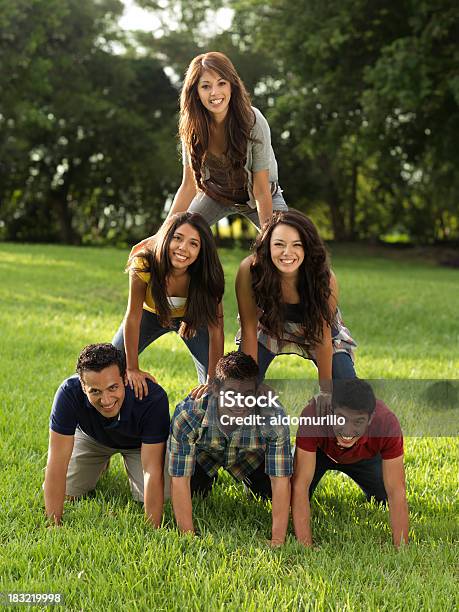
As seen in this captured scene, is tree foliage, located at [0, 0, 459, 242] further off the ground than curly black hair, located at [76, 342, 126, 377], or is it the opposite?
tree foliage, located at [0, 0, 459, 242]

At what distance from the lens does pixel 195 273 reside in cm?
402

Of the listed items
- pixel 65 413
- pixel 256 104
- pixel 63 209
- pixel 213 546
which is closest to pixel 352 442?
pixel 213 546

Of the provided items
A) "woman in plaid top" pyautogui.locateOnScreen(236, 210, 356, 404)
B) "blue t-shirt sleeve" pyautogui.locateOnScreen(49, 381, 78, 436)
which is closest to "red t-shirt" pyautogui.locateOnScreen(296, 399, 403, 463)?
"woman in plaid top" pyautogui.locateOnScreen(236, 210, 356, 404)

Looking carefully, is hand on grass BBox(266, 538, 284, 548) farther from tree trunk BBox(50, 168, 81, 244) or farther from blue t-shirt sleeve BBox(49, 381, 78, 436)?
tree trunk BBox(50, 168, 81, 244)

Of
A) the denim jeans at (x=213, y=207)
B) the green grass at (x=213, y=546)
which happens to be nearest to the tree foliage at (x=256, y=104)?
the denim jeans at (x=213, y=207)

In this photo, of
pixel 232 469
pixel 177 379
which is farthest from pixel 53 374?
pixel 232 469

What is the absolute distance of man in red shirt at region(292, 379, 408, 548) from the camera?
3529 millimetres

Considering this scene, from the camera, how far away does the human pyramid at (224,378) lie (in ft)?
11.7

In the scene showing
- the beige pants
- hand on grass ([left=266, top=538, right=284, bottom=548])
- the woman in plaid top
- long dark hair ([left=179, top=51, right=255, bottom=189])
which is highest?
long dark hair ([left=179, top=51, right=255, bottom=189])

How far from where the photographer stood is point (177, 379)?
6664 millimetres

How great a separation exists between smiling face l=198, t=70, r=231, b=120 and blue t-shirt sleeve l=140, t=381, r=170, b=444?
1564 mm

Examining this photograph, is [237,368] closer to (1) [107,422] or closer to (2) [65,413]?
(1) [107,422]

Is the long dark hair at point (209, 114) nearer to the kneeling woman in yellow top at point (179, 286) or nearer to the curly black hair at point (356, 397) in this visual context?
the kneeling woman in yellow top at point (179, 286)

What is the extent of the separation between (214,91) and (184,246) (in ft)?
2.84
